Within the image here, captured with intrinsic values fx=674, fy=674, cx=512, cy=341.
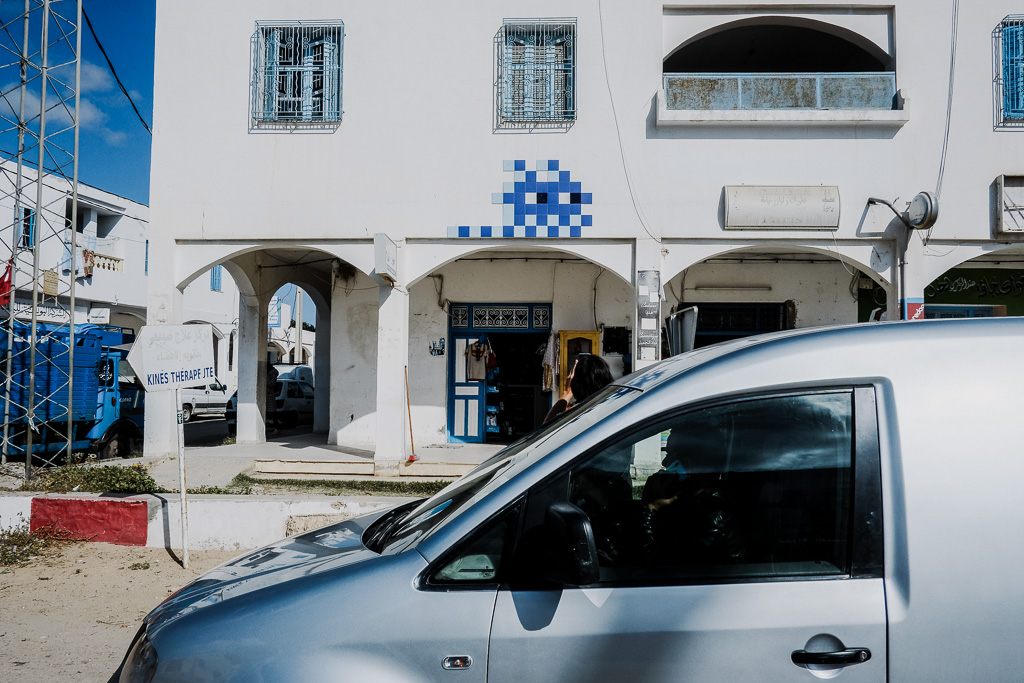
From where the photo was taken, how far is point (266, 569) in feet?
7.78

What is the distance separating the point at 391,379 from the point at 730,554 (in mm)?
8398

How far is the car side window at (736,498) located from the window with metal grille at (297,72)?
30.6ft

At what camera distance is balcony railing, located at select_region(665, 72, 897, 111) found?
966 cm

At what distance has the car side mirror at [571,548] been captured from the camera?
182 cm

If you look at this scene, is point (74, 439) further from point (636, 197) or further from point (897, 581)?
point (897, 581)

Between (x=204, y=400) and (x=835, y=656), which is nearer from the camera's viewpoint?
(x=835, y=656)

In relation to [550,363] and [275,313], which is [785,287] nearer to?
[550,363]

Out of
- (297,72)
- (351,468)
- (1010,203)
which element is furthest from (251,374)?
(1010,203)

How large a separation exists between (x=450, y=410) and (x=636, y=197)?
213 inches

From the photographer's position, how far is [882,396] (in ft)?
6.39

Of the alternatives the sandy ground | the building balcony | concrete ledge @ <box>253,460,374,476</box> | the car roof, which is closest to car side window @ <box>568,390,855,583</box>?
the car roof

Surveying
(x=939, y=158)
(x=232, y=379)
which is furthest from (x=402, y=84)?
(x=232, y=379)

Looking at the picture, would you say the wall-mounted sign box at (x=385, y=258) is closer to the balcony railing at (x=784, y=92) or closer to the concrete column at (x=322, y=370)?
the balcony railing at (x=784, y=92)

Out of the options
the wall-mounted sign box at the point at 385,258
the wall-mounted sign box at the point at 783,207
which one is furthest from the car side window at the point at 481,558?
the wall-mounted sign box at the point at 783,207
